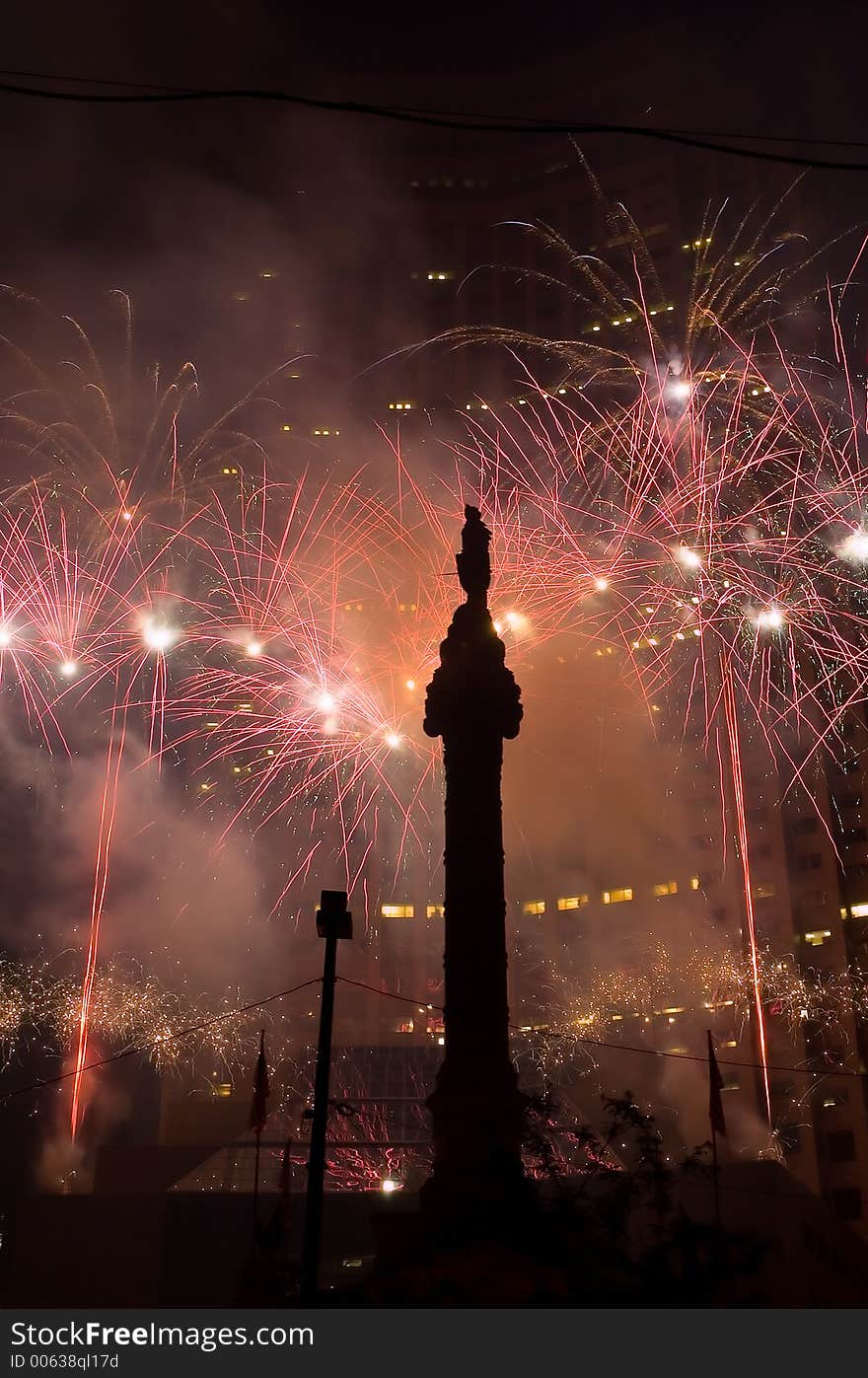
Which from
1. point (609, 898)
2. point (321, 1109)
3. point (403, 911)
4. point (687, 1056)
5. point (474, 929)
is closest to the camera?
point (321, 1109)

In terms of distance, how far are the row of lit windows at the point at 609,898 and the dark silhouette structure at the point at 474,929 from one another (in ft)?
166

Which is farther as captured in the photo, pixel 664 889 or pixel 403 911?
pixel 403 911

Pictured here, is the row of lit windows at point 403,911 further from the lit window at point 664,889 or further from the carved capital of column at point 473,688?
the carved capital of column at point 473,688

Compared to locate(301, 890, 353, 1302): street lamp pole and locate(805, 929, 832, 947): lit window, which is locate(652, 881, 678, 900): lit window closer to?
locate(805, 929, 832, 947): lit window

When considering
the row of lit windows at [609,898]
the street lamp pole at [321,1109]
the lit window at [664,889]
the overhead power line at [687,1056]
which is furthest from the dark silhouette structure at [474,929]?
the lit window at [664,889]

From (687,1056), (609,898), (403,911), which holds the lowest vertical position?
(687,1056)

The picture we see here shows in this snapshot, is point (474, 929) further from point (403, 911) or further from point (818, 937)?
point (403, 911)

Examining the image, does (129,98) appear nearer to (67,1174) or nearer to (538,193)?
(67,1174)

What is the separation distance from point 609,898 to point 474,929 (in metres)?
56.1

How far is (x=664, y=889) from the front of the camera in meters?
71.8

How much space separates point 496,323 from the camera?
3447 inches

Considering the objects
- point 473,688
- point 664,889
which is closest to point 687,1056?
point 664,889

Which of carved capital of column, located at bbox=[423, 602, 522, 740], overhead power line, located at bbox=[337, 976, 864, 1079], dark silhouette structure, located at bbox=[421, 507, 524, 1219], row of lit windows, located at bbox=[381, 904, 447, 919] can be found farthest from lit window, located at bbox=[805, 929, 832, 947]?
dark silhouette structure, located at bbox=[421, 507, 524, 1219]
